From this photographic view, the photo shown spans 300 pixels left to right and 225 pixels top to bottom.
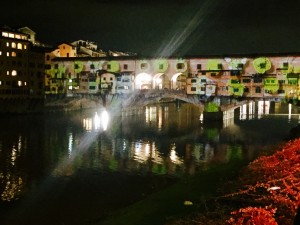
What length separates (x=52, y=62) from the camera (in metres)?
85.5

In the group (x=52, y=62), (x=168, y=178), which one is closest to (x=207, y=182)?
(x=168, y=178)

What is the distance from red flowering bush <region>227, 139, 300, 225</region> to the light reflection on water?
700 cm

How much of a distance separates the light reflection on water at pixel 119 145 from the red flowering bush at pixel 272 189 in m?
7.00

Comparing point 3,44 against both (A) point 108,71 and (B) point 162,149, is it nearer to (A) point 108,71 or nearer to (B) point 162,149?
(A) point 108,71

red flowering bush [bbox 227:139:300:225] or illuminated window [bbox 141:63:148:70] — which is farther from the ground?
illuminated window [bbox 141:63:148:70]

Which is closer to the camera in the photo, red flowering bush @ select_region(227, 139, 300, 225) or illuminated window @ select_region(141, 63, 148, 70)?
red flowering bush @ select_region(227, 139, 300, 225)

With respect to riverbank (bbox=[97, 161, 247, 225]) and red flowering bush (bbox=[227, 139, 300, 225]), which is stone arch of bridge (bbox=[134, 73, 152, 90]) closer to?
red flowering bush (bbox=[227, 139, 300, 225])

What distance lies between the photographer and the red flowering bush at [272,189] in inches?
541

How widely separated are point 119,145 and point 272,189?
25745mm

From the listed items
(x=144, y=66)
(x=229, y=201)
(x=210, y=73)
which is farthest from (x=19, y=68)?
Result: (x=229, y=201)

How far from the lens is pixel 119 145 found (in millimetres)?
41812

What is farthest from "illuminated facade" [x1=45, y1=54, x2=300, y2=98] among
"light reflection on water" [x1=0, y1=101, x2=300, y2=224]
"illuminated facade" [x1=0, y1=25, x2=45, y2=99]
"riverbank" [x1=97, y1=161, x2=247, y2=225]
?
"riverbank" [x1=97, y1=161, x2=247, y2=225]

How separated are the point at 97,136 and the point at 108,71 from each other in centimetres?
3180

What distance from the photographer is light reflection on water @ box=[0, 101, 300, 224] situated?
29.6m
